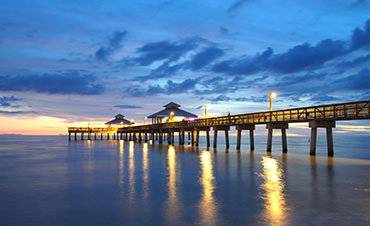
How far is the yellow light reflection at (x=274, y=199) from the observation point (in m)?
9.94

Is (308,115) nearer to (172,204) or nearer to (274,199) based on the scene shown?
(274,199)

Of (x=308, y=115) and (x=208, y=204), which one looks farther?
(x=308, y=115)

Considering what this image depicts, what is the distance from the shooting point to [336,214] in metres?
10.3

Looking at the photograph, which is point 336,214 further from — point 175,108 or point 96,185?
point 175,108

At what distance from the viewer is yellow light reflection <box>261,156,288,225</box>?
32.6ft

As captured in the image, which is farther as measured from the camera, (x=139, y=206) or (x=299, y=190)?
(x=299, y=190)

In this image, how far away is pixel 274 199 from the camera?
495 inches

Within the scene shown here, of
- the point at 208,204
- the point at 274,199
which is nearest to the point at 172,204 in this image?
the point at 208,204

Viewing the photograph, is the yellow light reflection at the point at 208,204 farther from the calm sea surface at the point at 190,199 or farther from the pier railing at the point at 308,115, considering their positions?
the pier railing at the point at 308,115

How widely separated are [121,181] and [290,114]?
66.2 ft

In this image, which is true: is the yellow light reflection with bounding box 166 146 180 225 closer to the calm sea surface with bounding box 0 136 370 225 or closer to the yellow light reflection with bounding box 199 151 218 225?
the calm sea surface with bounding box 0 136 370 225

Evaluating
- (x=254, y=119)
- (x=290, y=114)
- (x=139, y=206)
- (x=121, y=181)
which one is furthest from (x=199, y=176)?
(x=254, y=119)

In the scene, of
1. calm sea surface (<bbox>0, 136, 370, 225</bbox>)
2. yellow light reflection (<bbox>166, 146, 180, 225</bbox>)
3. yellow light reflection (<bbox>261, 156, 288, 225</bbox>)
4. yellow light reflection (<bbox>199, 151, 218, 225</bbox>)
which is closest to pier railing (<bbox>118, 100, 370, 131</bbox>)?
calm sea surface (<bbox>0, 136, 370, 225</bbox>)

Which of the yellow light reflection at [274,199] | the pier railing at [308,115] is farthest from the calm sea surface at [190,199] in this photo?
the pier railing at [308,115]
